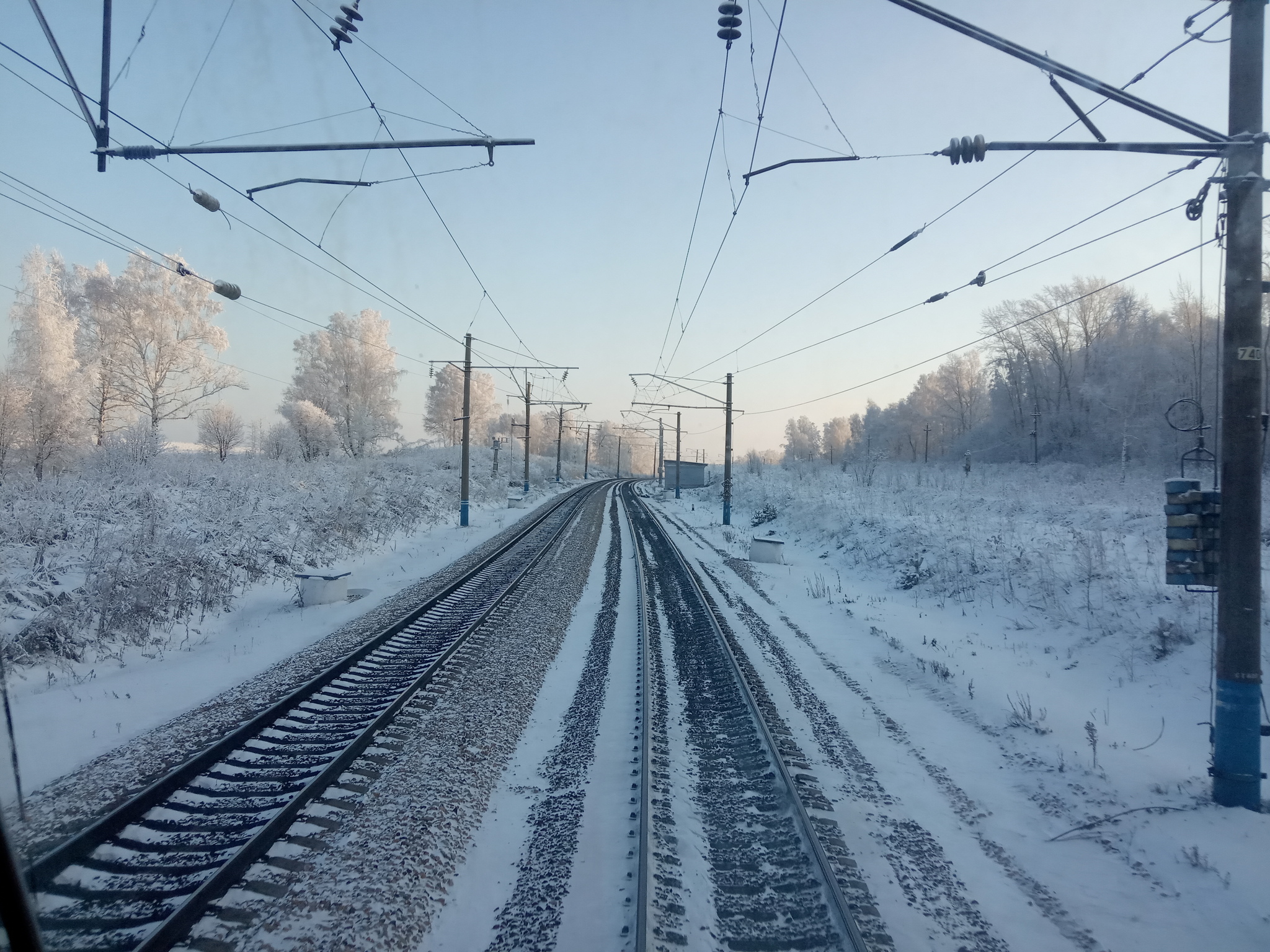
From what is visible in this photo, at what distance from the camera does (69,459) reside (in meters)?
25.6

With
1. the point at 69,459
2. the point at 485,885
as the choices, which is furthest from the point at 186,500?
the point at 485,885

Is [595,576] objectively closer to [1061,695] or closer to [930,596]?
[930,596]

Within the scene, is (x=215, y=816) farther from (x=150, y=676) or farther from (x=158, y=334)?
(x=158, y=334)

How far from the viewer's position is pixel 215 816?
498cm

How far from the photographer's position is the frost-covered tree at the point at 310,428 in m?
50.8

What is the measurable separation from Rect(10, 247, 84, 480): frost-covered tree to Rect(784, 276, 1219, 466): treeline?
35784 mm

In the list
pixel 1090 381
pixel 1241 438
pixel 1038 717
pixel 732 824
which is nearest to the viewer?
pixel 732 824

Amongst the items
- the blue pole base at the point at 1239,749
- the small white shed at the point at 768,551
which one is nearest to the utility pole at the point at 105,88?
the blue pole base at the point at 1239,749

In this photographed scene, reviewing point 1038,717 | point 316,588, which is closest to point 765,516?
point 316,588

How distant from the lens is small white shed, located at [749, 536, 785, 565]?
20469mm

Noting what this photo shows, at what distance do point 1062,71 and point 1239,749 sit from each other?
5623 mm

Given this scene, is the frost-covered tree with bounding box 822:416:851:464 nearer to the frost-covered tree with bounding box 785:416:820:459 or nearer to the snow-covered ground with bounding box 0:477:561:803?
the frost-covered tree with bounding box 785:416:820:459

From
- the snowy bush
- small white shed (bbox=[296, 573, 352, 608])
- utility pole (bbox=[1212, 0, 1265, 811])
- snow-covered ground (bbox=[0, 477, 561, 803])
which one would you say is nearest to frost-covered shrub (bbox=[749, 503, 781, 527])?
the snowy bush

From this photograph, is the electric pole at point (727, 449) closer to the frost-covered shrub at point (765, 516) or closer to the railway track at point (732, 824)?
the frost-covered shrub at point (765, 516)
